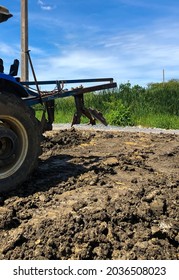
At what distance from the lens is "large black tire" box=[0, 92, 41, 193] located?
465 cm

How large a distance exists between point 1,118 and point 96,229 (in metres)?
1.70

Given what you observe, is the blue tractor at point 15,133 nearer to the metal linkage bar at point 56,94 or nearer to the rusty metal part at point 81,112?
the metal linkage bar at point 56,94

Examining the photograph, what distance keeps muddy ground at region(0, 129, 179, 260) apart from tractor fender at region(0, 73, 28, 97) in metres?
0.97

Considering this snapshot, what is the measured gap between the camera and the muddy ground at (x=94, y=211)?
3.48 meters

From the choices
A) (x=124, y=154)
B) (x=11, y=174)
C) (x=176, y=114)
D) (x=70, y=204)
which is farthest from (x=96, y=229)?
(x=176, y=114)

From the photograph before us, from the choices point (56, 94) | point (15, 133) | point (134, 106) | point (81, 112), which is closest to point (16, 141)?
point (15, 133)

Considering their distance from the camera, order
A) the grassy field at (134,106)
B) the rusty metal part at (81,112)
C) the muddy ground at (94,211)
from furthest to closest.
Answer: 1. the grassy field at (134,106)
2. the rusty metal part at (81,112)
3. the muddy ground at (94,211)

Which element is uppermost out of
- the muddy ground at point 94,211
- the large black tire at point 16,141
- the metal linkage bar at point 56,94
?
the metal linkage bar at point 56,94

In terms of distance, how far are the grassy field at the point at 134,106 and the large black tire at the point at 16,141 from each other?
8.66 meters

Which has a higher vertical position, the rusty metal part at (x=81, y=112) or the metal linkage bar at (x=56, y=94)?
the metal linkage bar at (x=56, y=94)

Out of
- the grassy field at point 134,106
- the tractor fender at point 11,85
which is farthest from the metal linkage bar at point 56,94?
the grassy field at point 134,106

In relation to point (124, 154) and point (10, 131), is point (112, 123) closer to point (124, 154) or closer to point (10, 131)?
point (124, 154)

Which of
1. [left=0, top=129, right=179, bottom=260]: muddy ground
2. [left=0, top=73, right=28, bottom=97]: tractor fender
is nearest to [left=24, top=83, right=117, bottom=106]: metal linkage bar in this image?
[left=0, top=73, right=28, bottom=97]: tractor fender
